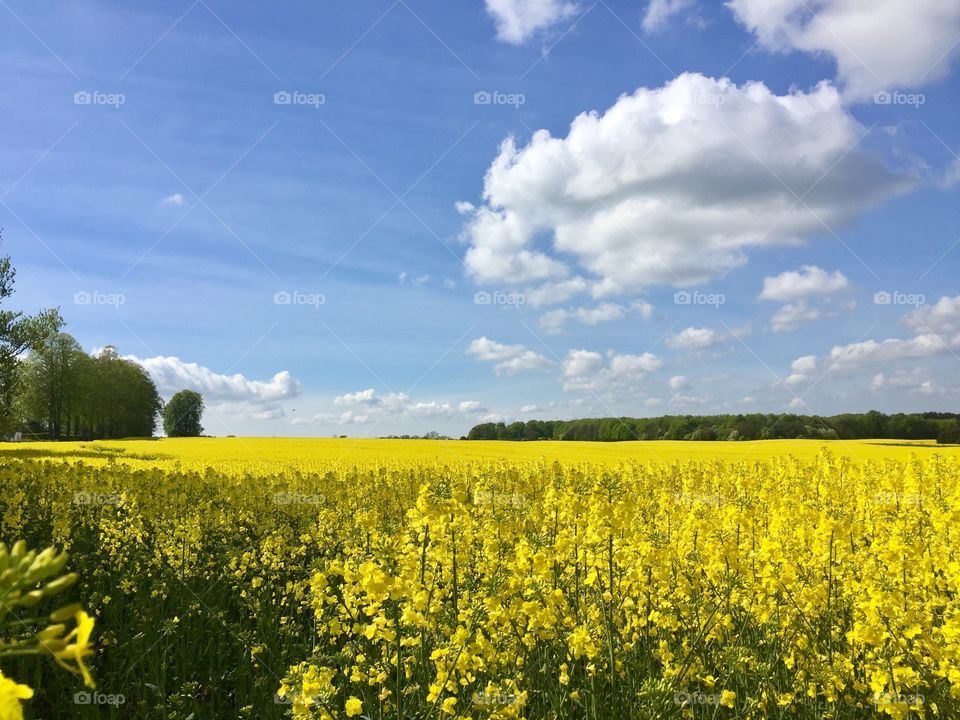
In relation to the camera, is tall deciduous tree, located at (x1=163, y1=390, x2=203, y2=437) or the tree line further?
tall deciduous tree, located at (x1=163, y1=390, x2=203, y2=437)

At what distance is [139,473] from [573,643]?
11.2 meters

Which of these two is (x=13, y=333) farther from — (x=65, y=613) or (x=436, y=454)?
(x=65, y=613)

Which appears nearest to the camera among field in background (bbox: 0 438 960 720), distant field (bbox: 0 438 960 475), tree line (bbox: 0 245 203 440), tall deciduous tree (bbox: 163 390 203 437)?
field in background (bbox: 0 438 960 720)

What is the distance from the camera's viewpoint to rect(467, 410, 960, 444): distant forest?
44.5 m

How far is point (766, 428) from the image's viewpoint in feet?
152

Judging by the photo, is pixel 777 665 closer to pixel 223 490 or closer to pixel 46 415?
pixel 223 490

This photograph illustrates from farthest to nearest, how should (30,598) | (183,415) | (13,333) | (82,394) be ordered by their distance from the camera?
(183,415), (82,394), (13,333), (30,598)

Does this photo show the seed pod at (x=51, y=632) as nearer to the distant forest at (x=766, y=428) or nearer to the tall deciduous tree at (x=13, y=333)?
the tall deciduous tree at (x=13, y=333)

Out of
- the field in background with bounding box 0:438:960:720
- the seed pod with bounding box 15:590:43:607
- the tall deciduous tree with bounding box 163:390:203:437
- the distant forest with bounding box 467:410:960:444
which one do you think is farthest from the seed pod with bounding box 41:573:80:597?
the tall deciduous tree with bounding box 163:390:203:437

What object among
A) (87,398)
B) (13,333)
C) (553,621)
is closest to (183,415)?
(87,398)

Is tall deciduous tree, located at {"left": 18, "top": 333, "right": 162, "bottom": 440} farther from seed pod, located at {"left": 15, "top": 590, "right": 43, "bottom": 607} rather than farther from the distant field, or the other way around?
seed pod, located at {"left": 15, "top": 590, "right": 43, "bottom": 607}

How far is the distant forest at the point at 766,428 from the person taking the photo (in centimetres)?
4450

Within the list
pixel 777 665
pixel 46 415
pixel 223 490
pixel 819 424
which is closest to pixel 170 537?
pixel 223 490

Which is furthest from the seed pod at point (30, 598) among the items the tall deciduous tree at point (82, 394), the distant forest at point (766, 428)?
the tall deciduous tree at point (82, 394)
